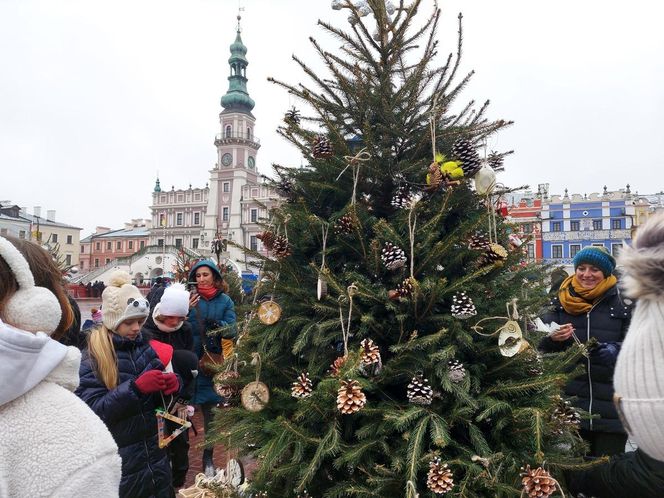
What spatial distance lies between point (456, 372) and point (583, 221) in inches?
1851

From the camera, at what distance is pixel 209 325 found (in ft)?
15.2

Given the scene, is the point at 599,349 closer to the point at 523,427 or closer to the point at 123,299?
the point at 523,427

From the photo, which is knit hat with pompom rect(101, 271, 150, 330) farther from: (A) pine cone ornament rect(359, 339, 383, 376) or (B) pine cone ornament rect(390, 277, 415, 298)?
(B) pine cone ornament rect(390, 277, 415, 298)

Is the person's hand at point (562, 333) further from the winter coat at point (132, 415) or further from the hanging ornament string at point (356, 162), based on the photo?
the winter coat at point (132, 415)

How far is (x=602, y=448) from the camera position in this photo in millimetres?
2912

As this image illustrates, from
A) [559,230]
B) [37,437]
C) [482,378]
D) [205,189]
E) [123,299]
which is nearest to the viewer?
[37,437]

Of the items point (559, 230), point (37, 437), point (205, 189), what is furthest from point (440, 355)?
point (205, 189)

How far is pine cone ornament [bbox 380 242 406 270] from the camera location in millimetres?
2123

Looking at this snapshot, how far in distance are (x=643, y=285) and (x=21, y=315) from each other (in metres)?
1.58

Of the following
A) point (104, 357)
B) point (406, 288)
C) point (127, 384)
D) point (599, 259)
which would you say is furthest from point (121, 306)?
point (599, 259)

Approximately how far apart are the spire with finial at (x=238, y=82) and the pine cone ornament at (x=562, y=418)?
70689 mm

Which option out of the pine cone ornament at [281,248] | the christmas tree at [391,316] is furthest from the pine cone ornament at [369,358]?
the pine cone ornament at [281,248]

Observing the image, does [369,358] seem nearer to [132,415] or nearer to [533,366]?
[533,366]

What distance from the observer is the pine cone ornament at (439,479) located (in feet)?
5.71
